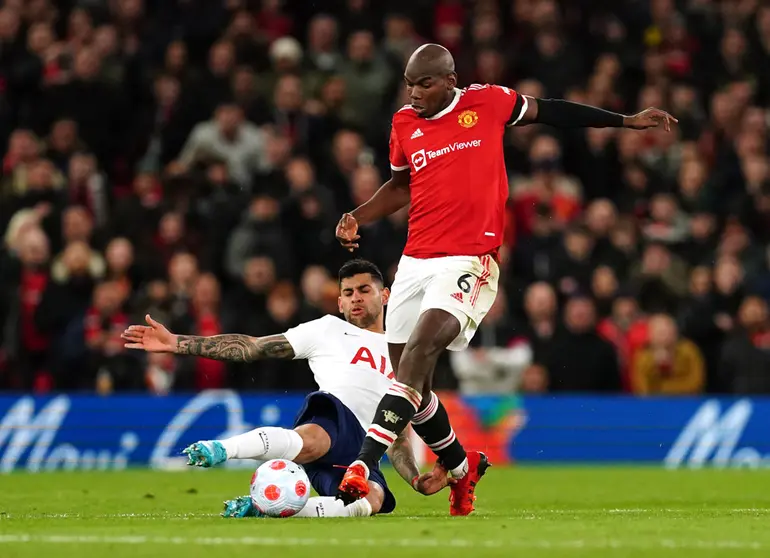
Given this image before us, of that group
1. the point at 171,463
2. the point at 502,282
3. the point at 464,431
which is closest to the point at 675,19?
the point at 502,282

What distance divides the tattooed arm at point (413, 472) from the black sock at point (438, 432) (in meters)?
0.08

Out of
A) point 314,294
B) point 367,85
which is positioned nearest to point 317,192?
point 314,294

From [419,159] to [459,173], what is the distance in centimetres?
28

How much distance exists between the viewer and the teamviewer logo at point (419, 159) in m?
9.55

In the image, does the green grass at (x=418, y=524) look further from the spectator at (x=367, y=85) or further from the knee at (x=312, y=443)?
the spectator at (x=367, y=85)

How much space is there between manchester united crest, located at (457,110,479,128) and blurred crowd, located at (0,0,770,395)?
6.87m

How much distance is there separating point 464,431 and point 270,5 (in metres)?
6.62

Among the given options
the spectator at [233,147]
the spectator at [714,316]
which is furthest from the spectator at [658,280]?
the spectator at [233,147]

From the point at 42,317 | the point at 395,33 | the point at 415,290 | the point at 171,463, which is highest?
the point at 395,33

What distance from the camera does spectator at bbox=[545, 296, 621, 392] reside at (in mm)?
16922

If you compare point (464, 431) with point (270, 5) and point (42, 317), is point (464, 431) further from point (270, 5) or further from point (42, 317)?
point (270, 5)

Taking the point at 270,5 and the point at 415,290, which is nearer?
the point at 415,290

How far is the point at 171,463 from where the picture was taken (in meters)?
16.6

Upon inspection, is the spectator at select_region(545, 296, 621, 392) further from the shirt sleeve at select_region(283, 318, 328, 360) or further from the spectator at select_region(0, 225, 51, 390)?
the shirt sleeve at select_region(283, 318, 328, 360)
